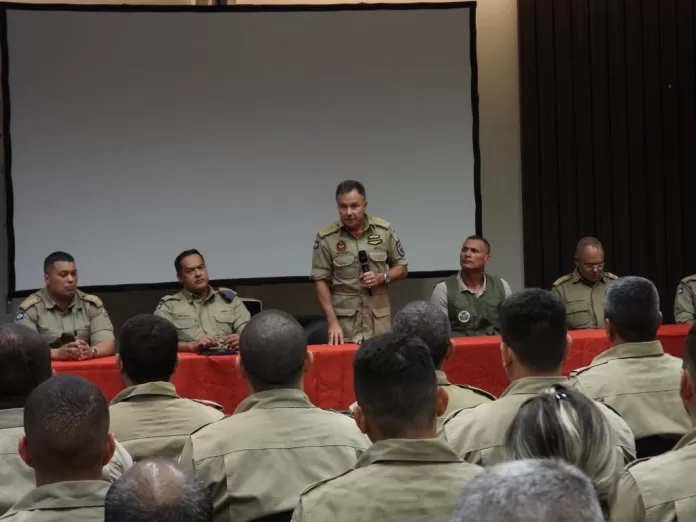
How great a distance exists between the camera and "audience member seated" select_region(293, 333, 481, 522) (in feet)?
6.24

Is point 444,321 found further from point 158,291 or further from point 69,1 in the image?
point 69,1

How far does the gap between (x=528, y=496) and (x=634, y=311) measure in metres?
2.46

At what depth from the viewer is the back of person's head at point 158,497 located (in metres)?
1.45

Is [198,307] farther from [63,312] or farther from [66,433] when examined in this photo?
[66,433]

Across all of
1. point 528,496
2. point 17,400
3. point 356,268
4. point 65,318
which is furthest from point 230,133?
point 528,496

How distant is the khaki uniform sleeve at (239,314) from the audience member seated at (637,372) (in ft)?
9.69

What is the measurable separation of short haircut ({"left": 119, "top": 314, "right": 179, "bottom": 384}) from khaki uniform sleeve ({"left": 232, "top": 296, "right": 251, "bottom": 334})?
8.99 ft

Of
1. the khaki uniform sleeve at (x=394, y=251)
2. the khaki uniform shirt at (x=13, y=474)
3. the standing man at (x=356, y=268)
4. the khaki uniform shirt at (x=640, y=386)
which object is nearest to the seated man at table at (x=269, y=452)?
the khaki uniform shirt at (x=13, y=474)

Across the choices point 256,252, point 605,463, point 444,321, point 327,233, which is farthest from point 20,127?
point 605,463

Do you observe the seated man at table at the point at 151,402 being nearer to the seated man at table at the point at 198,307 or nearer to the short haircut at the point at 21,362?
the short haircut at the point at 21,362

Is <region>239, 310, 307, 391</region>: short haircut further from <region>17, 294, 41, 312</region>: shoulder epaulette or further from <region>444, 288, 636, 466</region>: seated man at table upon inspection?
<region>17, 294, 41, 312</region>: shoulder epaulette

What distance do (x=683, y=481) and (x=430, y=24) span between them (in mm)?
5541

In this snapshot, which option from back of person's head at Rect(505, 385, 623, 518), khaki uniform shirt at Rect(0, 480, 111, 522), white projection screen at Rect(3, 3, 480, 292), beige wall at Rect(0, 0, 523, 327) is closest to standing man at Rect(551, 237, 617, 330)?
white projection screen at Rect(3, 3, 480, 292)

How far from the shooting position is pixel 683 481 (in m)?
1.96
